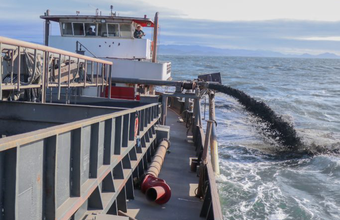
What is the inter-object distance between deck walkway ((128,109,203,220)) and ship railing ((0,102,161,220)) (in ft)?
3.66

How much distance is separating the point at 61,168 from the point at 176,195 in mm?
4942

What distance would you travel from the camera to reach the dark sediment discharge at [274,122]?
777 inches

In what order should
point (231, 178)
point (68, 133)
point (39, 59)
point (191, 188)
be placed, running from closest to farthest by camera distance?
point (68, 133)
point (39, 59)
point (191, 188)
point (231, 178)

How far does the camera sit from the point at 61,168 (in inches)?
141

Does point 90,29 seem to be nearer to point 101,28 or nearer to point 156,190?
point 101,28

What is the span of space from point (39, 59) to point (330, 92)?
4460cm

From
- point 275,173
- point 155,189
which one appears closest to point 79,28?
point 275,173

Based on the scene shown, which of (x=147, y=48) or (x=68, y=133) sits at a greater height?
(x=147, y=48)

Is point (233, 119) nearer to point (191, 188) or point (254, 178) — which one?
point (254, 178)

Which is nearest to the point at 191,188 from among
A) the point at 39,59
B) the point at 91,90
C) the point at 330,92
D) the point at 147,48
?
the point at 39,59

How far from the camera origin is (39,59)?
788 cm

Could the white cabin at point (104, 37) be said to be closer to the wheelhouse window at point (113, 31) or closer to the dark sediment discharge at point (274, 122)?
the wheelhouse window at point (113, 31)

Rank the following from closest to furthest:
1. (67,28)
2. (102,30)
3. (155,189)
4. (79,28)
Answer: (155,189), (102,30), (79,28), (67,28)

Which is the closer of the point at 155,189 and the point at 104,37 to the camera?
the point at 155,189
